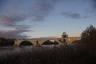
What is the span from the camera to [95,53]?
6926mm

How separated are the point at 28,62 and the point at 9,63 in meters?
0.74

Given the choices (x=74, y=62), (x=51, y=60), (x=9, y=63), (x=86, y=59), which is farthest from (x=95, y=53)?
(x=9, y=63)

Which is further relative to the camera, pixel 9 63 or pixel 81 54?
pixel 81 54

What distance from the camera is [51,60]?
562 centimetres

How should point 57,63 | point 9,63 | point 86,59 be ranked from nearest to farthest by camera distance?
point 57,63 < point 9,63 < point 86,59

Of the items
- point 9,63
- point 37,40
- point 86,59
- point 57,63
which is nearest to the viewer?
point 57,63

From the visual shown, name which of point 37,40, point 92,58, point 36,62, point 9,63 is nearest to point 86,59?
point 92,58

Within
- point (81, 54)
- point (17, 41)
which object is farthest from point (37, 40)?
point (81, 54)

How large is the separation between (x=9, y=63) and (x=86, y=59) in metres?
2.74

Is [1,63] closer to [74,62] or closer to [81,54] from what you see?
[74,62]

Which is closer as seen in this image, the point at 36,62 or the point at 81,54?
the point at 36,62

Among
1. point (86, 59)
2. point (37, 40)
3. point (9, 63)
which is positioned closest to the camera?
point (9, 63)

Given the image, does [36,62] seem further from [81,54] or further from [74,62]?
[81,54]

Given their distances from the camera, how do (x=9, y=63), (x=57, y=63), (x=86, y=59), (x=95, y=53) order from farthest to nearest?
(x=95, y=53) < (x=86, y=59) < (x=9, y=63) < (x=57, y=63)
